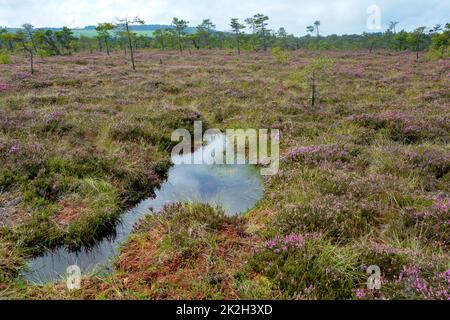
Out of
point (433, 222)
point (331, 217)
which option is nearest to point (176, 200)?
point (331, 217)

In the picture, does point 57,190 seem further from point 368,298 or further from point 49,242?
point 368,298

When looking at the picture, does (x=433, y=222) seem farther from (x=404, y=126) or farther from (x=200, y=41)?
(x=200, y=41)

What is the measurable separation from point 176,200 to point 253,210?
6.25 feet

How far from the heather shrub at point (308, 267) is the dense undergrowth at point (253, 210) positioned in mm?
19

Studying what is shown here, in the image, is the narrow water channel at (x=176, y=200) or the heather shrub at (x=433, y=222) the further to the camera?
the narrow water channel at (x=176, y=200)

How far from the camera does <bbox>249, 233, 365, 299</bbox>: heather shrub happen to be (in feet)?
12.9

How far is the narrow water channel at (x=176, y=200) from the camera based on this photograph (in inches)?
196

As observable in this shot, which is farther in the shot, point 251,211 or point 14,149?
point 14,149

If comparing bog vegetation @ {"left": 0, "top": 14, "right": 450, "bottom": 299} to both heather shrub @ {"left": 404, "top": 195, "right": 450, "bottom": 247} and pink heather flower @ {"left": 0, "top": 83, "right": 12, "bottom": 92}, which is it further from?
pink heather flower @ {"left": 0, "top": 83, "right": 12, "bottom": 92}

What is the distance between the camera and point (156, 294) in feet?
13.9

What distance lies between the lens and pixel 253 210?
659cm

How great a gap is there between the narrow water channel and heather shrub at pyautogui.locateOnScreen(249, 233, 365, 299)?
2098 millimetres

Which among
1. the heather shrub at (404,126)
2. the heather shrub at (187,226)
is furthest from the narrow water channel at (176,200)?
the heather shrub at (404,126)

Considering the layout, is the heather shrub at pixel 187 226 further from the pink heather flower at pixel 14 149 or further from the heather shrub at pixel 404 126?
the heather shrub at pixel 404 126
